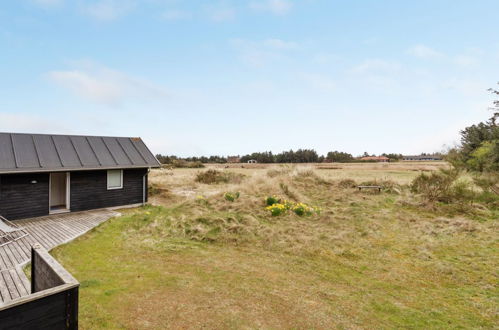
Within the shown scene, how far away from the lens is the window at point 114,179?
39.7 feet

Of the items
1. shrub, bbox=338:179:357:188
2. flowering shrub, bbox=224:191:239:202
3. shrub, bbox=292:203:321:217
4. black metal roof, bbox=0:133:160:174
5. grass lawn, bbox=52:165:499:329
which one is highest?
black metal roof, bbox=0:133:160:174

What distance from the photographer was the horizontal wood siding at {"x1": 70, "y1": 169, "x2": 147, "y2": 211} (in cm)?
1109

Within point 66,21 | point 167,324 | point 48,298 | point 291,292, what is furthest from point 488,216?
point 66,21

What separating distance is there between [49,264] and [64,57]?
20338 millimetres

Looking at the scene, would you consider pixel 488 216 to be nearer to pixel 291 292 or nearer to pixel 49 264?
pixel 291 292

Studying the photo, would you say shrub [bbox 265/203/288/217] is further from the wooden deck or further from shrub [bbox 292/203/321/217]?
the wooden deck

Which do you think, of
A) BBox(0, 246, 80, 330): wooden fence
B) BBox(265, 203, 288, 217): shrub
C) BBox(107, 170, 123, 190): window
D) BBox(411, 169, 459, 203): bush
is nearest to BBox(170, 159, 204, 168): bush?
BBox(107, 170, 123, 190): window

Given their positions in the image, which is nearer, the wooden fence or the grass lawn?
the wooden fence

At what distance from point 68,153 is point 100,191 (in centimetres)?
211

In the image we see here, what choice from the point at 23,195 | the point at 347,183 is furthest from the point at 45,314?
the point at 347,183

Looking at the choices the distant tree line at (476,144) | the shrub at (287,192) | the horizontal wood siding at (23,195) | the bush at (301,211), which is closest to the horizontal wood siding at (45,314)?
the bush at (301,211)

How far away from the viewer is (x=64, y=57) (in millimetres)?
17703

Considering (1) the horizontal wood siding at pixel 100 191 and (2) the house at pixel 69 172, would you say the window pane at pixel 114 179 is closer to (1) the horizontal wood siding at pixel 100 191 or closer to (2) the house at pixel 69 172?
(2) the house at pixel 69 172

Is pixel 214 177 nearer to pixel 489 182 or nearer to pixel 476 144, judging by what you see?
pixel 489 182
